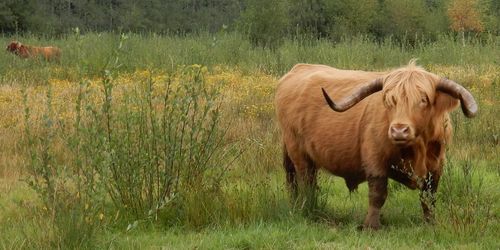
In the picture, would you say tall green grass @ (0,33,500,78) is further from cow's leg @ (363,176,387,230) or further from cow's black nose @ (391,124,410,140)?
cow's black nose @ (391,124,410,140)

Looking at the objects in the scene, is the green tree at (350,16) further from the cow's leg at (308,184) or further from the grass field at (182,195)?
the cow's leg at (308,184)

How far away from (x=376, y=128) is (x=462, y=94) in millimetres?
718

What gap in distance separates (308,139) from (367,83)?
0.90m

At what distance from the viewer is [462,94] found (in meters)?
5.25

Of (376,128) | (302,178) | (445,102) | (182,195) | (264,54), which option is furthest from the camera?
(264,54)

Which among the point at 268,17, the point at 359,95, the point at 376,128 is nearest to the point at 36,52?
the point at 268,17

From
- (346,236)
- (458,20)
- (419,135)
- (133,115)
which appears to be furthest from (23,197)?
(458,20)

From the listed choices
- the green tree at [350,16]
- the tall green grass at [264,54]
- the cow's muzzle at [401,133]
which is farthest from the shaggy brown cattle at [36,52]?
the green tree at [350,16]

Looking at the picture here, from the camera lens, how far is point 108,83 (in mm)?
5348

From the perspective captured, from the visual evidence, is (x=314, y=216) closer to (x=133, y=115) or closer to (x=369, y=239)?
(x=369, y=239)

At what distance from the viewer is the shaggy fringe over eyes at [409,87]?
5156 mm

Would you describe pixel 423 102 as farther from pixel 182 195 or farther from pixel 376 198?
pixel 182 195

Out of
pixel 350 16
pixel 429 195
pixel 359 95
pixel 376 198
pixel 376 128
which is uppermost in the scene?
pixel 359 95

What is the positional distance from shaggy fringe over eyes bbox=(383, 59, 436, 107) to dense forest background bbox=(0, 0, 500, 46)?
1671 centimetres
